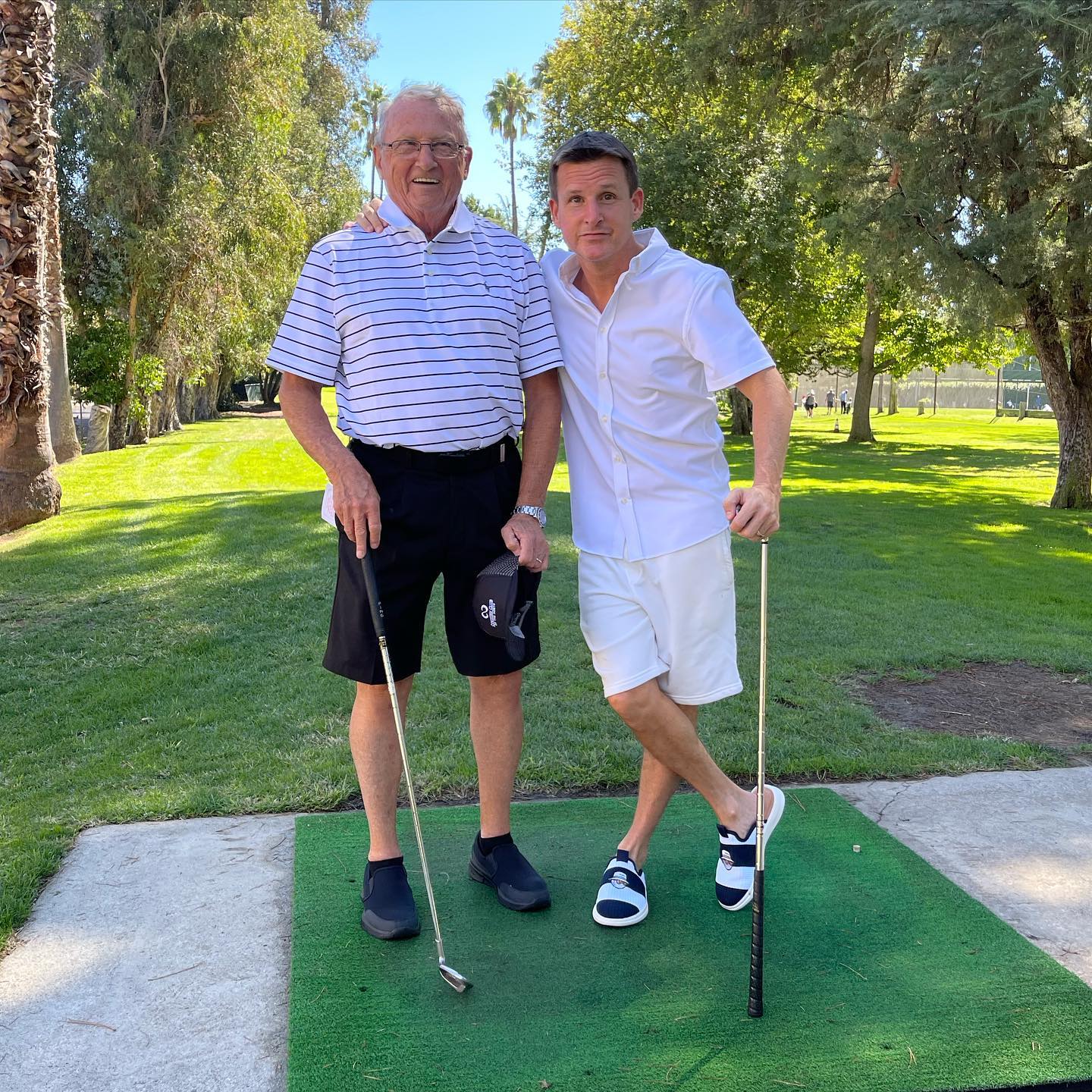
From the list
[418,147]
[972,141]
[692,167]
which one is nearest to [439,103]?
[418,147]

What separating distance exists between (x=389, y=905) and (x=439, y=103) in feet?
7.19

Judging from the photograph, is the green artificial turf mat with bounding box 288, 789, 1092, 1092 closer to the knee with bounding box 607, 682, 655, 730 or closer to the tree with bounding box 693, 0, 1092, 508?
the knee with bounding box 607, 682, 655, 730

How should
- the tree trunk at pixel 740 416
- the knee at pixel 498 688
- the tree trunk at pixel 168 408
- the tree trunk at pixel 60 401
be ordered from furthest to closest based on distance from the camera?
the tree trunk at pixel 740 416, the tree trunk at pixel 168 408, the tree trunk at pixel 60 401, the knee at pixel 498 688

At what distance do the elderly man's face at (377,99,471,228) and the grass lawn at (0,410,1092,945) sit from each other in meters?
2.16

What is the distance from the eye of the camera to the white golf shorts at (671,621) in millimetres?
2973

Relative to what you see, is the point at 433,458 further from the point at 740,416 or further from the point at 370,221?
the point at 740,416

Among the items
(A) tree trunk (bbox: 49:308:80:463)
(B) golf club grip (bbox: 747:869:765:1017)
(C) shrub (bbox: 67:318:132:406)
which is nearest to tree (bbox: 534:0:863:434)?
(C) shrub (bbox: 67:318:132:406)

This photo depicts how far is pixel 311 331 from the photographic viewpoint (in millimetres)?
2881

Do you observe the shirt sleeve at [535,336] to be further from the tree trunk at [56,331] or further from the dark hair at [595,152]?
the tree trunk at [56,331]

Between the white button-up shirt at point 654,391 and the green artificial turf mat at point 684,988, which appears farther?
the white button-up shirt at point 654,391

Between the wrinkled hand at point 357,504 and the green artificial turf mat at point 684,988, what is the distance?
1.10 m

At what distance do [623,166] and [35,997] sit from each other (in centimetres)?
259

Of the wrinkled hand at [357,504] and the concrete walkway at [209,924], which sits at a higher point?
the wrinkled hand at [357,504]

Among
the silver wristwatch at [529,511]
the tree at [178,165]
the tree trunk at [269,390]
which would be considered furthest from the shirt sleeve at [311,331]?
the tree trunk at [269,390]
